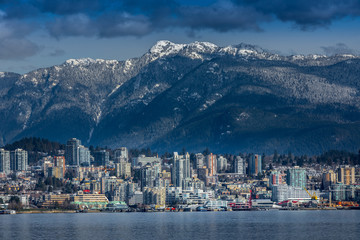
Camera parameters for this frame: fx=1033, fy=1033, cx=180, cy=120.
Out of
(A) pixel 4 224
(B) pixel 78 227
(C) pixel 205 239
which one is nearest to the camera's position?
(C) pixel 205 239

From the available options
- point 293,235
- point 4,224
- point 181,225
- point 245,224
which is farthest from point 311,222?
point 4,224

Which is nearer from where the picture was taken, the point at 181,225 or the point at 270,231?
the point at 270,231

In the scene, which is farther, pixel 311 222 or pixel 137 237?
pixel 311 222

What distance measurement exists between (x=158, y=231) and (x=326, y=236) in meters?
26.9

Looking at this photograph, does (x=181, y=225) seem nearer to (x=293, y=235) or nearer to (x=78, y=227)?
(x=78, y=227)

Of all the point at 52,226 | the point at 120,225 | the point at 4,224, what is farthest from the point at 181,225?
the point at 4,224

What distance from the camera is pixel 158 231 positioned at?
499ft

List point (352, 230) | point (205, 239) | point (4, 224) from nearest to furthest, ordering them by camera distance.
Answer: point (205, 239) < point (352, 230) < point (4, 224)

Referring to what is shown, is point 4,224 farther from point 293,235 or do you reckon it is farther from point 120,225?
point 293,235

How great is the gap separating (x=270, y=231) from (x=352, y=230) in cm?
1171

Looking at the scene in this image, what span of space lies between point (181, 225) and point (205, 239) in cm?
3106

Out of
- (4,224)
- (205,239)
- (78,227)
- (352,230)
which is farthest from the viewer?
(4,224)

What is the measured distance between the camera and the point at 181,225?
167 meters

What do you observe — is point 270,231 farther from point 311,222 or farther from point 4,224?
point 4,224
